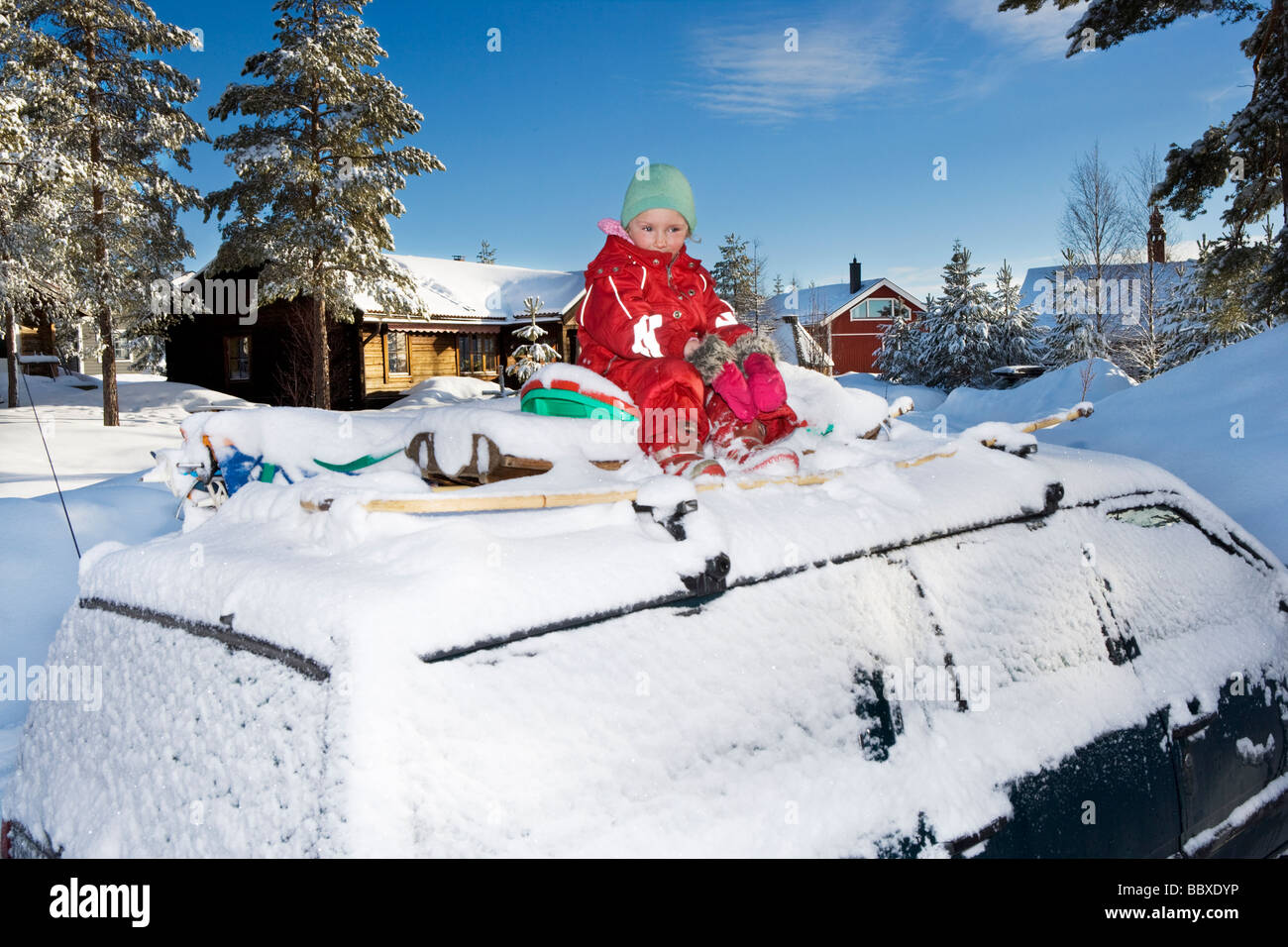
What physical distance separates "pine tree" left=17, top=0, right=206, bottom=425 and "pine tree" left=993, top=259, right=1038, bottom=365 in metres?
26.3

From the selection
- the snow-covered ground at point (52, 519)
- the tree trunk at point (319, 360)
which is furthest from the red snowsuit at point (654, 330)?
the tree trunk at point (319, 360)

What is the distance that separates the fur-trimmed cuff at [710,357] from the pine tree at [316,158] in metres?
18.6

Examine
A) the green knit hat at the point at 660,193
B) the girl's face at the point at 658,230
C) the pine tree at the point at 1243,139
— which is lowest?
the girl's face at the point at 658,230

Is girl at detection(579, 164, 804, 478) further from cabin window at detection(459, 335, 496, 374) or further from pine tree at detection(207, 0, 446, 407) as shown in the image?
cabin window at detection(459, 335, 496, 374)

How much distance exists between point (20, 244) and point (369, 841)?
20397mm

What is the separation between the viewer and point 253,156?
18.5 meters

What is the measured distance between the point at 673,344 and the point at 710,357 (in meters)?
0.19

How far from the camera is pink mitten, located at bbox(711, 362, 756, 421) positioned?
107 inches

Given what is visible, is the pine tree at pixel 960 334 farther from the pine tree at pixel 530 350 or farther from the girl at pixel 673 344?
the girl at pixel 673 344

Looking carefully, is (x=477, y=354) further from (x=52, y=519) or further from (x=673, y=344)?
(x=673, y=344)

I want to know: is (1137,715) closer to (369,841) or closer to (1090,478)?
(1090,478)

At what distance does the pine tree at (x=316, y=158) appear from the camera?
18812 mm

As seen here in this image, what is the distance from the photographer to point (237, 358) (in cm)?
2875

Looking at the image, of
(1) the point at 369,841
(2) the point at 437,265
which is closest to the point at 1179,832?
(1) the point at 369,841
